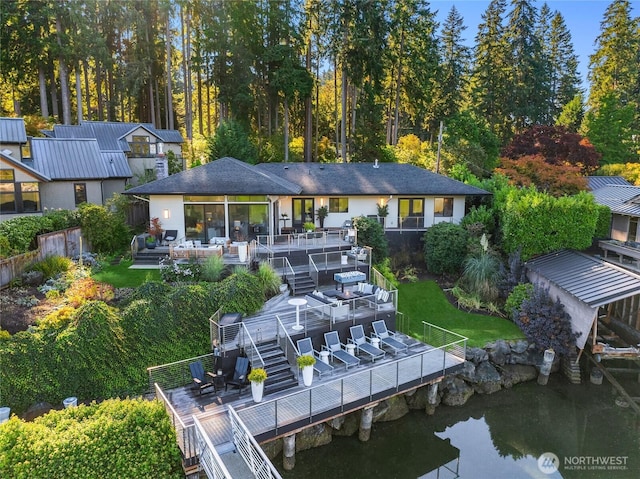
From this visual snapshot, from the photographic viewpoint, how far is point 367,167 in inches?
1080

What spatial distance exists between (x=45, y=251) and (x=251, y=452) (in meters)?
13.4

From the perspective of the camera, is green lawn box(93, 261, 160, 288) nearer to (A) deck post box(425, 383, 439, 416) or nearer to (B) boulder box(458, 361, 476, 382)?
(A) deck post box(425, 383, 439, 416)

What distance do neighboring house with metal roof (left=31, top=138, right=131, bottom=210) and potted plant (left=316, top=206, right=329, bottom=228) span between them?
1273 cm

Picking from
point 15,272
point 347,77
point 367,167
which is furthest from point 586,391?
point 347,77

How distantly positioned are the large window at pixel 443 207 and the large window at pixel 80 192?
20478 millimetres

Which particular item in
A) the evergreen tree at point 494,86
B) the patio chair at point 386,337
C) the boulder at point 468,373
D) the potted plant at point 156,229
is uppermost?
the evergreen tree at point 494,86

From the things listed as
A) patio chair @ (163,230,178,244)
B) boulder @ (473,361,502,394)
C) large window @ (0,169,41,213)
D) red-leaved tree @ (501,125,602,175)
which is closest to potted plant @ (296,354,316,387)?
boulder @ (473,361,502,394)

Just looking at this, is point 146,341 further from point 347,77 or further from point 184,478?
point 347,77

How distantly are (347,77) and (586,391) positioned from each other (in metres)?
29.3

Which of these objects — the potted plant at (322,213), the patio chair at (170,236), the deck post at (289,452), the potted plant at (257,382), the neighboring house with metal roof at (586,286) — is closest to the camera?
the potted plant at (257,382)

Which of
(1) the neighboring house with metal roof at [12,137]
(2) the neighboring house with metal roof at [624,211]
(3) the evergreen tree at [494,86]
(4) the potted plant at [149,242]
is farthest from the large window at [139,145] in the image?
(3) the evergreen tree at [494,86]

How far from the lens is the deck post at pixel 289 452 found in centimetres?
1120

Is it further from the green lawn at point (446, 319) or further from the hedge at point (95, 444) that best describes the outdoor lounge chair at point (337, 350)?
the hedge at point (95, 444)

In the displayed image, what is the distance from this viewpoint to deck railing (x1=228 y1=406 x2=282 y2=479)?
25.5 ft
